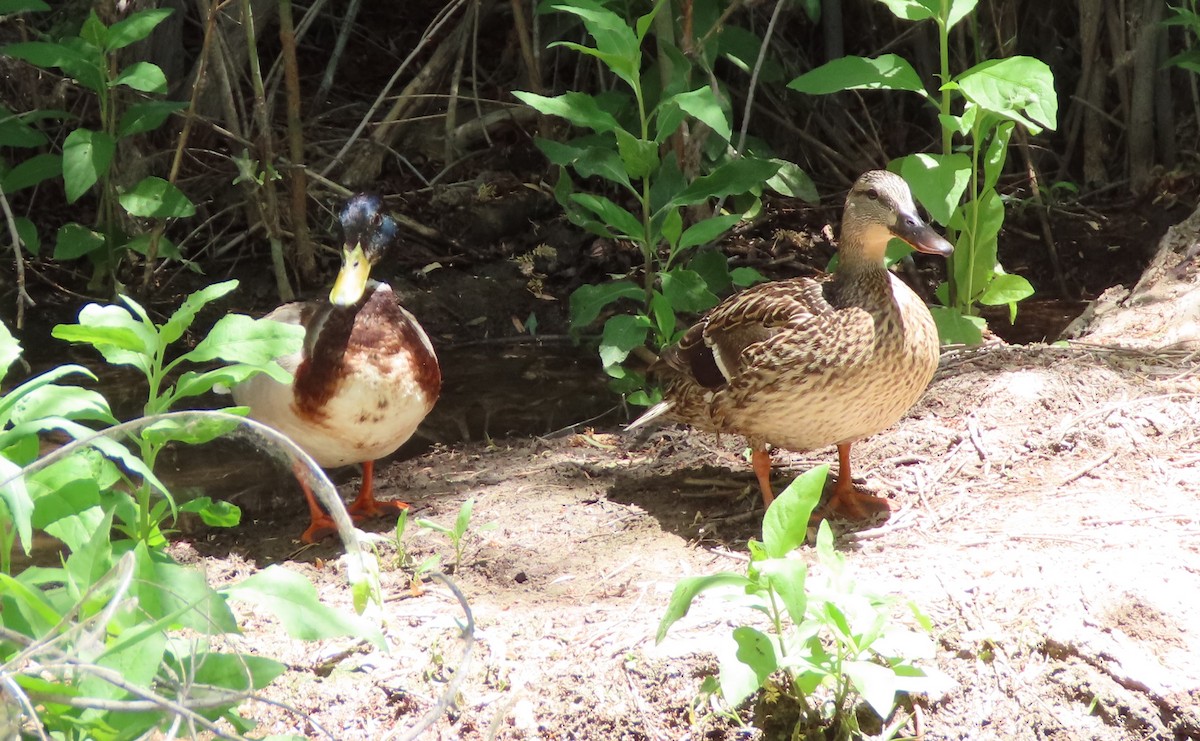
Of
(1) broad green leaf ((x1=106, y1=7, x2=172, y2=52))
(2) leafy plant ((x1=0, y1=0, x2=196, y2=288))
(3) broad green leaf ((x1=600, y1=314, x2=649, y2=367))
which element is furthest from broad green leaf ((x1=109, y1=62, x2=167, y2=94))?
(3) broad green leaf ((x1=600, y1=314, x2=649, y2=367))

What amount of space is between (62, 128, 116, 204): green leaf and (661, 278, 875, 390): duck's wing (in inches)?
93.6

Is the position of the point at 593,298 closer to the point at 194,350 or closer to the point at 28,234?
the point at 194,350

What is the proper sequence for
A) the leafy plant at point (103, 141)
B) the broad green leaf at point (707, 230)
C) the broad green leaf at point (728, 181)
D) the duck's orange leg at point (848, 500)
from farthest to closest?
the leafy plant at point (103, 141) < the broad green leaf at point (728, 181) < the broad green leaf at point (707, 230) < the duck's orange leg at point (848, 500)

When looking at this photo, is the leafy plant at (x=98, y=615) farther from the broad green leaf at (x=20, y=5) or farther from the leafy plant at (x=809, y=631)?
the broad green leaf at (x=20, y=5)

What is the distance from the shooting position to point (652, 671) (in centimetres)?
280

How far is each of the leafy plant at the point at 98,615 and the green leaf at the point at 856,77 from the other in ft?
A: 8.69

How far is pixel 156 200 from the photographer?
512 cm

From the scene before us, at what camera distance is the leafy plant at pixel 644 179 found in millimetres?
4316

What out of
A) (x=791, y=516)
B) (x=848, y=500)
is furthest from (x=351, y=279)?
(x=791, y=516)

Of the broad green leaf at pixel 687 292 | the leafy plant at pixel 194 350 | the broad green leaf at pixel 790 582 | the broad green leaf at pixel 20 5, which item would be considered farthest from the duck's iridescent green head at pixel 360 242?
the broad green leaf at pixel 790 582

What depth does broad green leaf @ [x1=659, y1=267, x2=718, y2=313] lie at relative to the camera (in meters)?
4.65

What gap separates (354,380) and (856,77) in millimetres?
1892

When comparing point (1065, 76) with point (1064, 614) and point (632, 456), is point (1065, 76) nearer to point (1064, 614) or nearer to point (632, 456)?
point (632, 456)

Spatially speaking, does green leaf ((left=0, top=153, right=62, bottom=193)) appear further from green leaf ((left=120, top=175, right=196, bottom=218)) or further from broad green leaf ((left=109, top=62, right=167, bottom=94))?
broad green leaf ((left=109, top=62, right=167, bottom=94))
